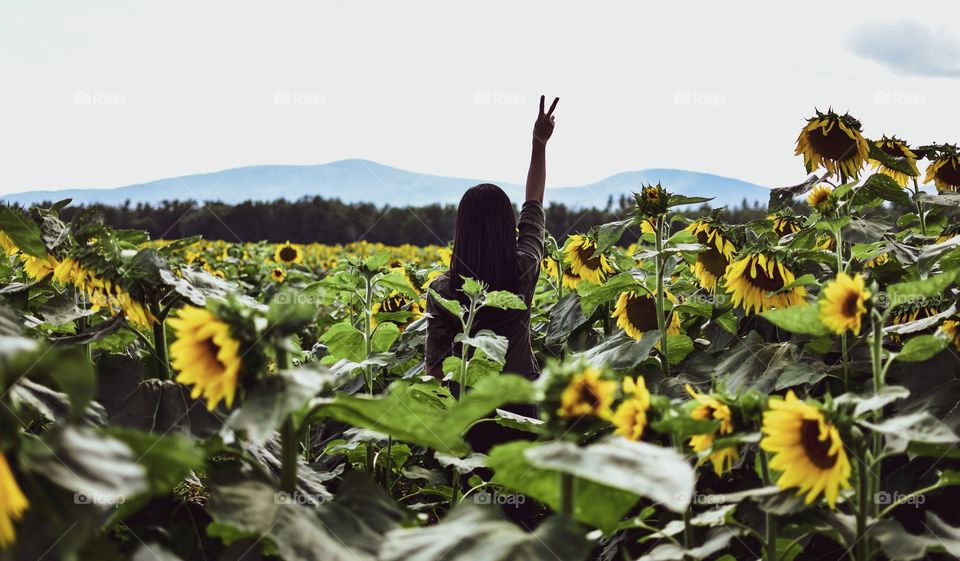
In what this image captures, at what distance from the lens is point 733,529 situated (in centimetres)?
149

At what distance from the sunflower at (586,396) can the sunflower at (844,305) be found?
647mm

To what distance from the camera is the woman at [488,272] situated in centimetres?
321

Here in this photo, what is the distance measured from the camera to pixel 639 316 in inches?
113

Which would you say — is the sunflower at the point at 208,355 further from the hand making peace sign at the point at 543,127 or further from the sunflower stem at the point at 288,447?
the hand making peace sign at the point at 543,127

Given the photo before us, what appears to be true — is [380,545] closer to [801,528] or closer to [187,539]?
[187,539]

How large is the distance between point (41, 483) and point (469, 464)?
123 cm

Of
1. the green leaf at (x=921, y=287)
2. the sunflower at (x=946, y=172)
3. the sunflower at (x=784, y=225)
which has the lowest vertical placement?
the green leaf at (x=921, y=287)

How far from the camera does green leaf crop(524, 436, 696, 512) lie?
3.33 ft

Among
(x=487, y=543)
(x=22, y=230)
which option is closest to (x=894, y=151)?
(x=487, y=543)

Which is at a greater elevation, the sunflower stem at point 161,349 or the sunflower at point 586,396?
the sunflower at point 586,396

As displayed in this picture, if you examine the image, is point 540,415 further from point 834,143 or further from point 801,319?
point 834,143

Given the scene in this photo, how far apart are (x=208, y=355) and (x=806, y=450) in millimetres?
993

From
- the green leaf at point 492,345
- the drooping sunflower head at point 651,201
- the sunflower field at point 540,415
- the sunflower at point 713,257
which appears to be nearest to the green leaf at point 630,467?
the sunflower field at point 540,415

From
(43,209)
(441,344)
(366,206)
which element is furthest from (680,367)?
(366,206)
